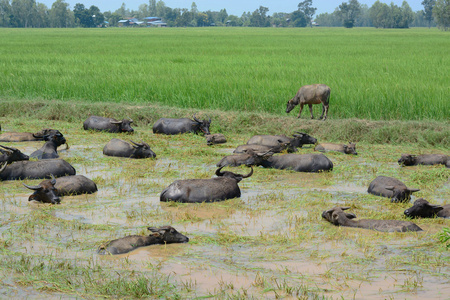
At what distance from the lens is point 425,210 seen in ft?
16.7

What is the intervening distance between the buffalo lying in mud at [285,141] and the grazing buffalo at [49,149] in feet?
8.73

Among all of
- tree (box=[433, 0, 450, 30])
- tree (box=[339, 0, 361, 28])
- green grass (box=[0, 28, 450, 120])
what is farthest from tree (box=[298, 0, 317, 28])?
green grass (box=[0, 28, 450, 120])

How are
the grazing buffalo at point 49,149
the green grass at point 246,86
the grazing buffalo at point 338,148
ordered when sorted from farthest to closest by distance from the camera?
the green grass at point 246,86, the grazing buffalo at point 338,148, the grazing buffalo at point 49,149

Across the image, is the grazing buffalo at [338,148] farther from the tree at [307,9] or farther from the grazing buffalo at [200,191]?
the tree at [307,9]

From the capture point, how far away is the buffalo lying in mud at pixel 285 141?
8125 mm

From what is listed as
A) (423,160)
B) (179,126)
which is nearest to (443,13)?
(179,126)

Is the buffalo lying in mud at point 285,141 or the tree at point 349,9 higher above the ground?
the tree at point 349,9

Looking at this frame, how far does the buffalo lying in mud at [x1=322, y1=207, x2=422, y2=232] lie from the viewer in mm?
4734

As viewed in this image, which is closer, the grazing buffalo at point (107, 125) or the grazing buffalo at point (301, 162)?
the grazing buffalo at point (301, 162)

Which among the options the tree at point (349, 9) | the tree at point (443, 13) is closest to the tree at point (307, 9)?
the tree at point (349, 9)

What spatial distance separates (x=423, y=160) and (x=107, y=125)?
5.03 meters

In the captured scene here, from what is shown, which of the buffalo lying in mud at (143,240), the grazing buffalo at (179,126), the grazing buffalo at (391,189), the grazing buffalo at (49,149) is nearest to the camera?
the buffalo lying in mud at (143,240)

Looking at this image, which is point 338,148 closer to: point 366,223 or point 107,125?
point 366,223

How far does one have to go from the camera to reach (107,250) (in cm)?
421
